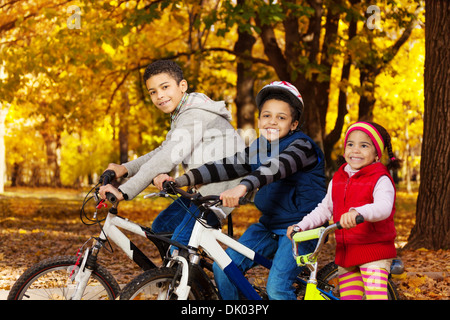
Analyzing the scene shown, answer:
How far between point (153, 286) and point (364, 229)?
1206 mm

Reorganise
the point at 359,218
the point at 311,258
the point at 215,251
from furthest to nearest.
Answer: the point at 215,251 → the point at 311,258 → the point at 359,218

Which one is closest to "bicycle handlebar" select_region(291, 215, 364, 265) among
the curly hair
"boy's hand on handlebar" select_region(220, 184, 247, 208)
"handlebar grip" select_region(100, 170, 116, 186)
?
"boy's hand on handlebar" select_region(220, 184, 247, 208)

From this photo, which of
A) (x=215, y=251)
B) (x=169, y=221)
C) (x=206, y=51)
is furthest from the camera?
(x=206, y=51)

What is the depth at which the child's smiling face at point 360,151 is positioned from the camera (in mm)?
3230

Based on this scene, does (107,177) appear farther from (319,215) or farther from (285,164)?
(319,215)

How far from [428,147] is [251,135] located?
6155 mm

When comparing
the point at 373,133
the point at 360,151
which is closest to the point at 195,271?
the point at 360,151

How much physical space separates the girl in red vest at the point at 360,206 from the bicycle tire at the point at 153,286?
0.69 metres

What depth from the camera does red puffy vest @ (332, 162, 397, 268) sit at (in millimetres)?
3154

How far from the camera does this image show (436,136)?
7.29m

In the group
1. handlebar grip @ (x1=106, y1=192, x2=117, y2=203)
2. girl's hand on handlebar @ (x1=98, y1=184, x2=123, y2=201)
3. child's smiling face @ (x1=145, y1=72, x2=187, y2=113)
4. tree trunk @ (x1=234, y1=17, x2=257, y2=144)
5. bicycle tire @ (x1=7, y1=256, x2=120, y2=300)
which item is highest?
tree trunk @ (x1=234, y1=17, x2=257, y2=144)

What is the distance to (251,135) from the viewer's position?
1315 cm

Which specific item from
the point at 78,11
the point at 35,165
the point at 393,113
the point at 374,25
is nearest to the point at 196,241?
the point at 78,11

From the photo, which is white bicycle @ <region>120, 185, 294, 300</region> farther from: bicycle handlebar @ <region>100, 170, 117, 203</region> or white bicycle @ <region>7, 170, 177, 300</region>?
bicycle handlebar @ <region>100, 170, 117, 203</region>
